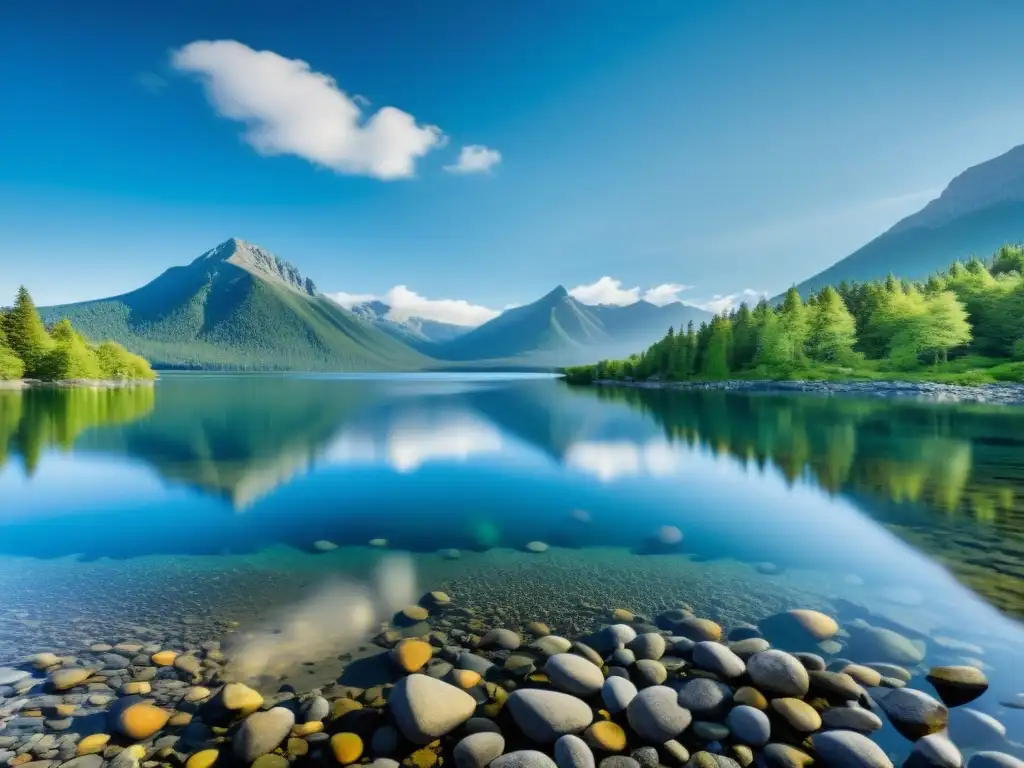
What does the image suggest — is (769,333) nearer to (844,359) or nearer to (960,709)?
(844,359)

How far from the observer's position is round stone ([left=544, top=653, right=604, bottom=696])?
8.62 metres

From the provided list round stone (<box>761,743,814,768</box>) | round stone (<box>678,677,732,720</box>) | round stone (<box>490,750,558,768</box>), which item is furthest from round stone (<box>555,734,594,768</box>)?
round stone (<box>761,743,814,768</box>)

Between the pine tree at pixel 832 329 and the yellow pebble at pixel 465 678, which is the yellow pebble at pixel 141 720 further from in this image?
the pine tree at pixel 832 329

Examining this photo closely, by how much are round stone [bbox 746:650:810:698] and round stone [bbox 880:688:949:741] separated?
1.20 m

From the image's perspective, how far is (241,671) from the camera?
926 centimetres

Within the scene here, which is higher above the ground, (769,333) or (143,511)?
(769,333)

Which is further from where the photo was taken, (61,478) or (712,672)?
(61,478)

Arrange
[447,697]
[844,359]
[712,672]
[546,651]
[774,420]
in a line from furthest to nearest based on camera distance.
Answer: [844,359] → [774,420] → [546,651] → [712,672] → [447,697]

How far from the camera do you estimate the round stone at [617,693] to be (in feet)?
26.9

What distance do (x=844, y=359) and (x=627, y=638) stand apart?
12766cm

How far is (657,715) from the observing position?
309 inches

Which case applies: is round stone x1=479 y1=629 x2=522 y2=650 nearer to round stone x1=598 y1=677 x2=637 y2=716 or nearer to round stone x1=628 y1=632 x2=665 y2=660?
round stone x1=598 y1=677 x2=637 y2=716

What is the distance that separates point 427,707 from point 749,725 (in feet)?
16.4

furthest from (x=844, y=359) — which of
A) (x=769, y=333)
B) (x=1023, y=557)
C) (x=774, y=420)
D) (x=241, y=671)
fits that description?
(x=241, y=671)
